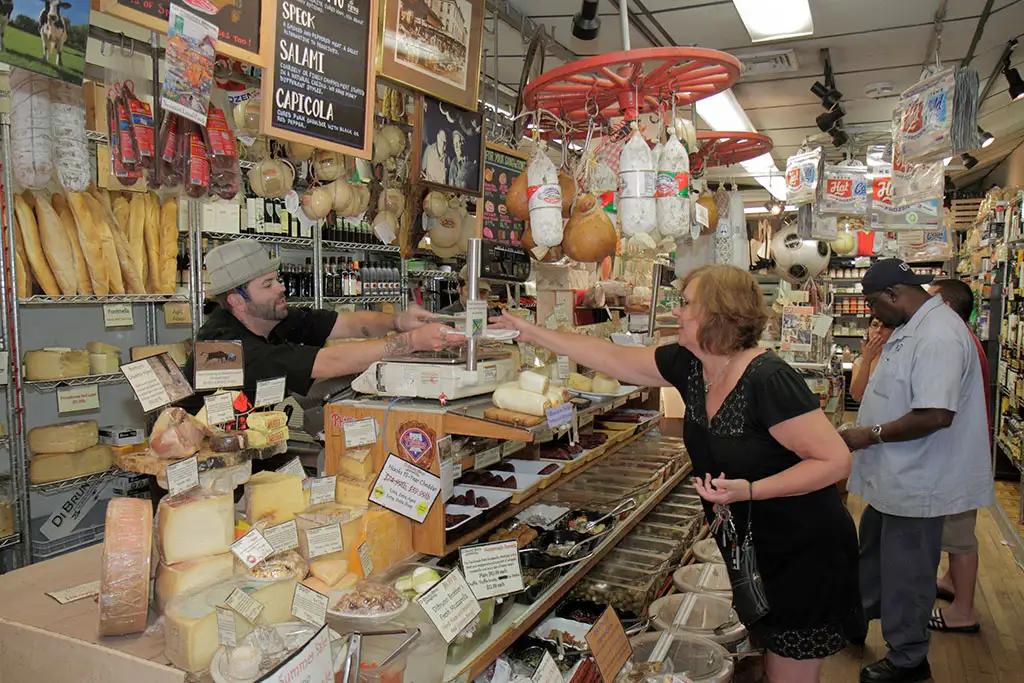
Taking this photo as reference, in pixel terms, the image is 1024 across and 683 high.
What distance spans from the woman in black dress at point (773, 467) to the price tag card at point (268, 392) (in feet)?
4.42

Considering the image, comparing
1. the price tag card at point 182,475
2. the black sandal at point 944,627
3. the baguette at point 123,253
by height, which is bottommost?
the black sandal at point 944,627

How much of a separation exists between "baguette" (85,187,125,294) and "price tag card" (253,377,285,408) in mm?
2842

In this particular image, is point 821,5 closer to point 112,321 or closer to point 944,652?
point 944,652

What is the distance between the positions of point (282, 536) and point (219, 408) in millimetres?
377

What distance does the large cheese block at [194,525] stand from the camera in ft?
5.57

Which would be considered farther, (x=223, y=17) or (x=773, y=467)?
(x=773, y=467)

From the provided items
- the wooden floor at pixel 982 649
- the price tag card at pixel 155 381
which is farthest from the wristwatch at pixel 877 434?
the price tag card at pixel 155 381

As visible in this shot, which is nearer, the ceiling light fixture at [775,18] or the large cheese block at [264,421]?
the large cheese block at [264,421]

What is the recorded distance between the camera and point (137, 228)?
439 cm

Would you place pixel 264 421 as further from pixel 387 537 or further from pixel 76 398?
pixel 76 398

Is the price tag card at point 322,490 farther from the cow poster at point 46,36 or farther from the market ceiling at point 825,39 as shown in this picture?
the market ceiling at point 825,39

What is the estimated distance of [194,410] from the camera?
2254 mm

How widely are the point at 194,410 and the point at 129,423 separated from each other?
12.1 feet

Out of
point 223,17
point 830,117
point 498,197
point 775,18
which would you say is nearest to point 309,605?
point 223,17
